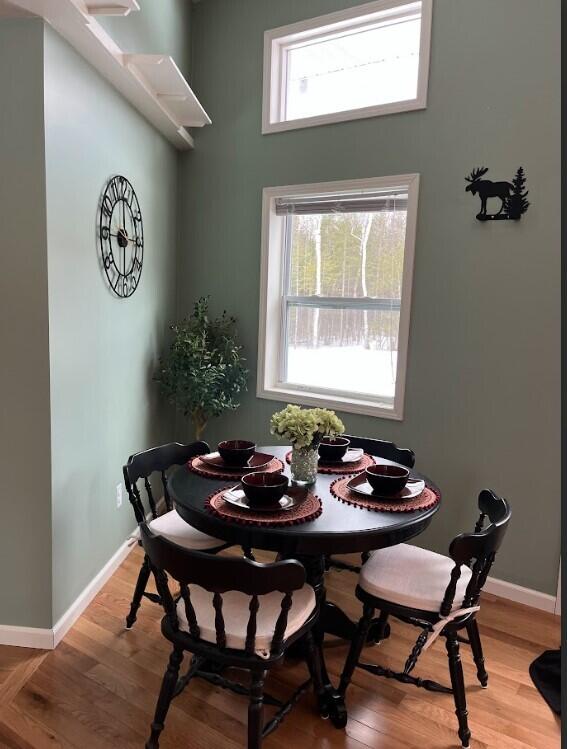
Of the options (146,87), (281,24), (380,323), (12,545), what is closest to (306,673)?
(12,545)

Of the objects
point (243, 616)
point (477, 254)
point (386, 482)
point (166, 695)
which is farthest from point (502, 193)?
point (166, 695)

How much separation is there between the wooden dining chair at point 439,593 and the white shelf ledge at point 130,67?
2359mm

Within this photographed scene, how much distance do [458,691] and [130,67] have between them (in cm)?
298

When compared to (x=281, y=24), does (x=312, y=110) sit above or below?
below

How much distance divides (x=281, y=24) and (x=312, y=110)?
1.73 feet

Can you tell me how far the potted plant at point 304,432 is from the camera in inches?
78.0

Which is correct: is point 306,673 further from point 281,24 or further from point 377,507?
point 281,24

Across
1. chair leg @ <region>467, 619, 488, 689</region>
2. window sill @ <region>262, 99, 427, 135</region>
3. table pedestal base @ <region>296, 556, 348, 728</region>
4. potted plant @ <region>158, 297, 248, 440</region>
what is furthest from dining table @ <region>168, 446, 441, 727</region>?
window sill @ <region>262, 99, 427, 135</region>

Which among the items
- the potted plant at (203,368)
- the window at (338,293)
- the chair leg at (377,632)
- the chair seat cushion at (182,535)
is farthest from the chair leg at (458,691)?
the potted plant at (203,368)

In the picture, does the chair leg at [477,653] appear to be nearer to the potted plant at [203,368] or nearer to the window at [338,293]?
the window at [338,293]

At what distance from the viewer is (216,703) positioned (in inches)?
77.4

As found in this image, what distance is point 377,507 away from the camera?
185cm

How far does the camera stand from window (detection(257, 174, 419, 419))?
9.96ft

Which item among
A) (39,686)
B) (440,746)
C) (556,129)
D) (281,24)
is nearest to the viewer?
(440,746)
